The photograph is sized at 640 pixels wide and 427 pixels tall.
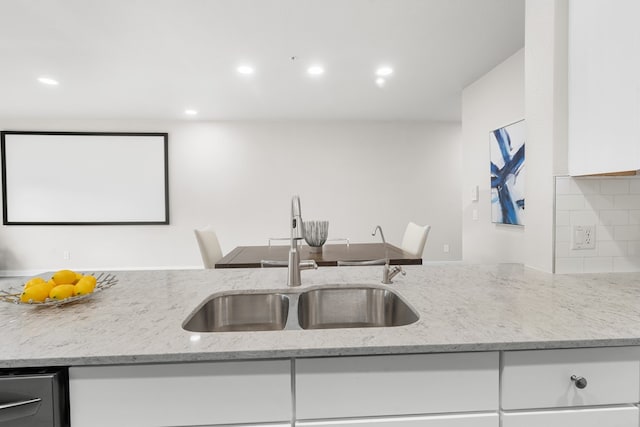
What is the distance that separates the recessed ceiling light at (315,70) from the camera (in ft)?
9.93

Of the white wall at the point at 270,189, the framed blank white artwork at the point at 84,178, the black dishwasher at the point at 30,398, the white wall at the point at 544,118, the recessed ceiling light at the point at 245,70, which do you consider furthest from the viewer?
the white wall at the point at 270,189

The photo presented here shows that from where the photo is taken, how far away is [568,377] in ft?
2.56

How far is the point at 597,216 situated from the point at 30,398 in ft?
6.19

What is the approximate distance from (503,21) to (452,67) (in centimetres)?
78

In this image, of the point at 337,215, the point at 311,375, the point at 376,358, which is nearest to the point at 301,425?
the point at 311,375

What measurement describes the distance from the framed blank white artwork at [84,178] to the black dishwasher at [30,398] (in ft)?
15.3

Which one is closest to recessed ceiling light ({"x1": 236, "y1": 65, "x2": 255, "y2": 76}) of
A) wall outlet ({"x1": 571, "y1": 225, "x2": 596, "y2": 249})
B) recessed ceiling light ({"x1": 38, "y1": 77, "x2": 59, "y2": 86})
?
recessed ceiling light ({"x1": 38, "y1": 77, "x2": 59, "y2": 86})

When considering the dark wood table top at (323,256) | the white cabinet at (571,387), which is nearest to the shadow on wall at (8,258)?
the dark wood table top at (323,256)

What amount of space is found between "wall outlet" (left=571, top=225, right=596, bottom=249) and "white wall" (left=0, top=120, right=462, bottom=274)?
389cm

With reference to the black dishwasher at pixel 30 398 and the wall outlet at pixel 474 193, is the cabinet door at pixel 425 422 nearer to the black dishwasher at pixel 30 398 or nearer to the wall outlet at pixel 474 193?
the black dishwasher at pixel 30 398

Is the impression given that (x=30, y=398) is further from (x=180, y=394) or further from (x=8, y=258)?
(x=8, y=258)

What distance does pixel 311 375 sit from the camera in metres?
0.75

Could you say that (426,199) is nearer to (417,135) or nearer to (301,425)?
(417,135)

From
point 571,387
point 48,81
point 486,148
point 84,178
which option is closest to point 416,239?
point 486,148
